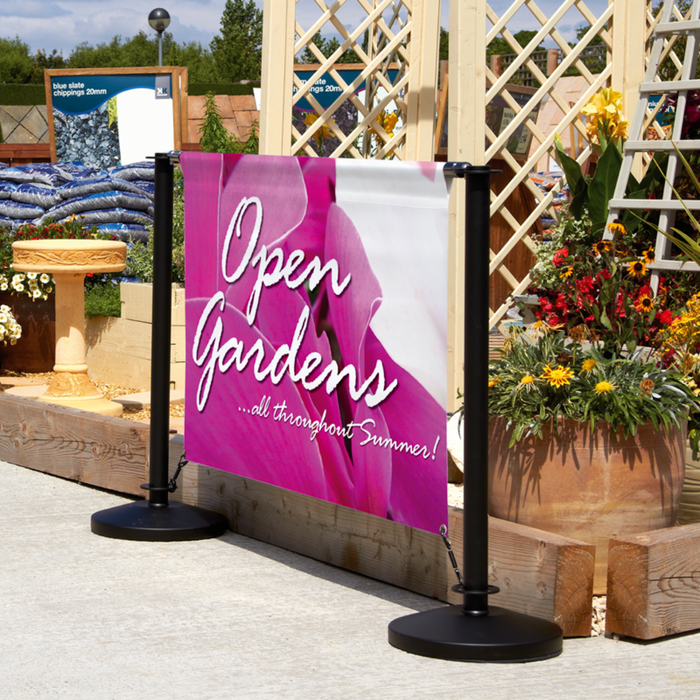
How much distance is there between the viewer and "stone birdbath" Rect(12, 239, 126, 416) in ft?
19.7

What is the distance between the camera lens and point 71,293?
20.6ft

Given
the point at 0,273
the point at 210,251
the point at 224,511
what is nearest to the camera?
the point at 210,251

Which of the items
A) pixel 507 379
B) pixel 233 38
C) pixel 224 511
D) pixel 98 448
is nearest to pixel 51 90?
pixel 98 448

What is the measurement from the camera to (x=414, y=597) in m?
3.36

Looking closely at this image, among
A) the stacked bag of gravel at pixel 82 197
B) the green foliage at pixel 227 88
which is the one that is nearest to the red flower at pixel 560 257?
the stacked bag of gravel at pixel 82 197

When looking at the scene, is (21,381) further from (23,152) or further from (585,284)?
(23,152)

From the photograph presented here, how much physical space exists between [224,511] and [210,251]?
A: 3.65 feet

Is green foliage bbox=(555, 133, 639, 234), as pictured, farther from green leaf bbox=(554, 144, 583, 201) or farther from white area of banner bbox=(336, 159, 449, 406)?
white area of banner bbox=(336, 159, 449, 406)

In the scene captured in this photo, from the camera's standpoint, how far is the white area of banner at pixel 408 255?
2.90 metres

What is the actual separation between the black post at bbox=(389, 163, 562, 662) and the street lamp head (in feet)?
57.0

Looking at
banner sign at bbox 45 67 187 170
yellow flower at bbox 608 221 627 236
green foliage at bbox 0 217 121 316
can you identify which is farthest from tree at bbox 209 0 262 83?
yellow flower at bbox 608 221 627 236

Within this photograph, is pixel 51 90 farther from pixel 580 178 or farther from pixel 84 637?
pixel 84 637

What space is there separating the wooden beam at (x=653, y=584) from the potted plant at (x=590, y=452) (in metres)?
0.17

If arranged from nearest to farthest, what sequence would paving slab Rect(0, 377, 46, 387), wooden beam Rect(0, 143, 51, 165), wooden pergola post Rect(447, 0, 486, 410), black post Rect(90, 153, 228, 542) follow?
1. black post Rect(90, 153, 228, 542)
2. wooden pergola post Rect(447, 0, 486, 410)
3. paving slab Rect(0, 377, 46, 387)
4. wooden beam Rect(0, 143, 51, 165)
